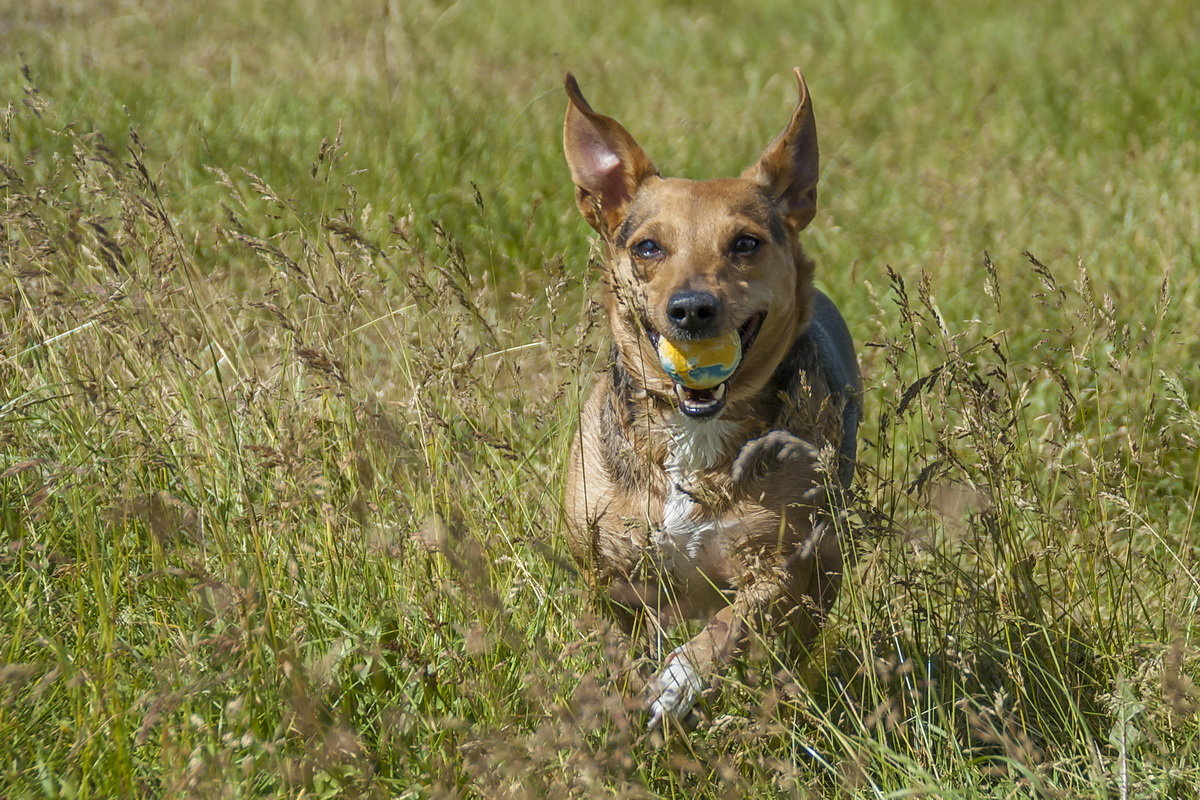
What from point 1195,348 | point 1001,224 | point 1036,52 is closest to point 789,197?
point 1195,348

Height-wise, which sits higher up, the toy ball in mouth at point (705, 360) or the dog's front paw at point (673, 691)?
the toy ball in mouth at point (705, 360)

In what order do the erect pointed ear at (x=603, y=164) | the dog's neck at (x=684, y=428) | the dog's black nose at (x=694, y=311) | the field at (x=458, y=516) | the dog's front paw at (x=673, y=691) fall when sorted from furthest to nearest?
the erect pointed ear at (x=603, y=164) < the dog's neck at (x=684, y=428) < the dog's black nose at (x=694, y=311) < the dog's front paw at (x=673, y=691) < the field at (x=458, y=516)

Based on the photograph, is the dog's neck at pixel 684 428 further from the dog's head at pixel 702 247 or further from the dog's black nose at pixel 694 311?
the dog's black nose at pixel 694 311

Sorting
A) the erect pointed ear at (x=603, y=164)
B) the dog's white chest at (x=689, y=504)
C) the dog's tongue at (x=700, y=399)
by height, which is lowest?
the dog's white chest at (x=689, y=504)

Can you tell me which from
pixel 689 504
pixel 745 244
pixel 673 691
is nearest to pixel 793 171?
pixel 745 244

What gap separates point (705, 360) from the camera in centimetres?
367

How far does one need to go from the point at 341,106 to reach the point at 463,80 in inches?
48.3

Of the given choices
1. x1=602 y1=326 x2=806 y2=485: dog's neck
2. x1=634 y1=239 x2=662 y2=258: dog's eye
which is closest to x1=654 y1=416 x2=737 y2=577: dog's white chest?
x1=602 y1=326 x2=806 y2=485: dog's neck

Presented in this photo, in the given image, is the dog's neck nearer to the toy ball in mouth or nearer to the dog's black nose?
the toy ball in mouth

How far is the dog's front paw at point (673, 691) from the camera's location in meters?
3.08

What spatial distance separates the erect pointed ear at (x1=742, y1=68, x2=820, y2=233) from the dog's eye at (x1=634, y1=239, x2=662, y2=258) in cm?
44

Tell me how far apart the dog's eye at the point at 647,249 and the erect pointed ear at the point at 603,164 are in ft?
0.36

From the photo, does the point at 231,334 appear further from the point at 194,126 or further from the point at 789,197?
the point at 194,126

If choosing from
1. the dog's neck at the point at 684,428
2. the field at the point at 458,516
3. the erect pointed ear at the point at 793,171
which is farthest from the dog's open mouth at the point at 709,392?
the erect pointed ear at the point at 793,171
